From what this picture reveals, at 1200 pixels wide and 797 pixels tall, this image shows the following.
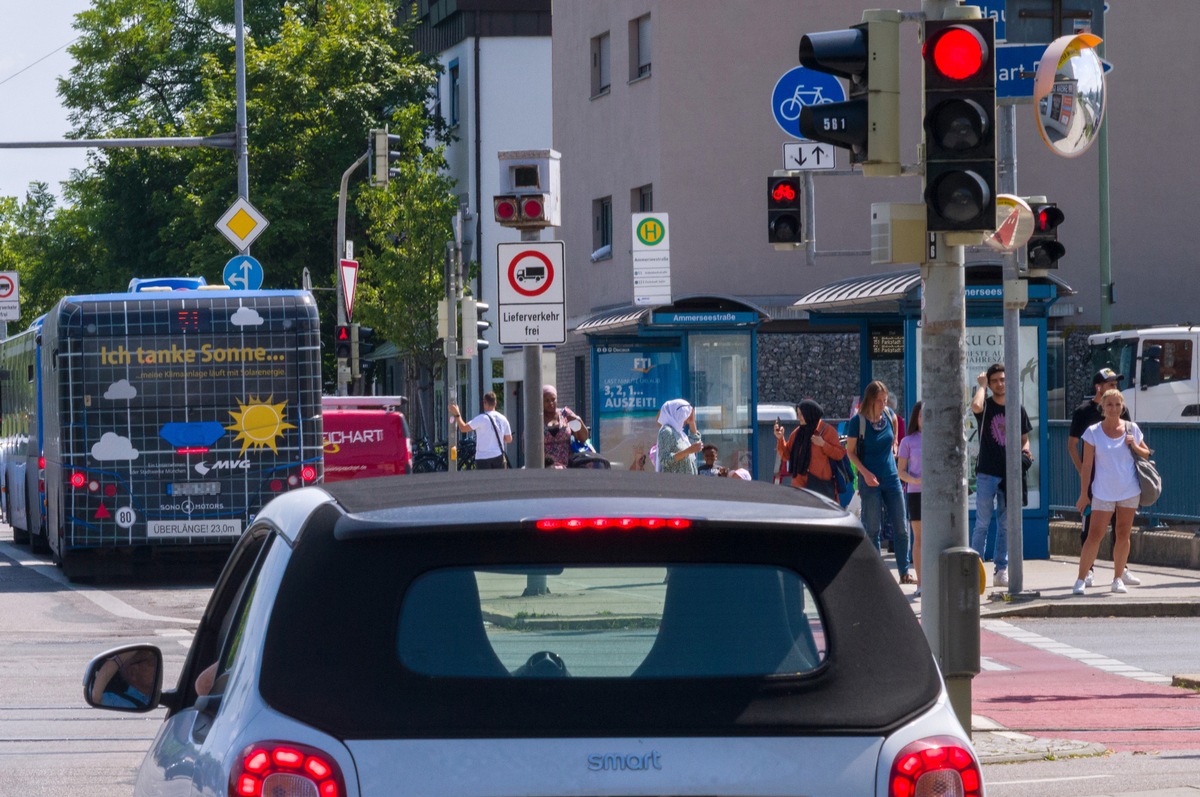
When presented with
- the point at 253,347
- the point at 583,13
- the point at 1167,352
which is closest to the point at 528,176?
the point at 253,347

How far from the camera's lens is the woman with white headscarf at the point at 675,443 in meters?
17.5

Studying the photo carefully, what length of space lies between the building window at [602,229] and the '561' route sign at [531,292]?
23692mm

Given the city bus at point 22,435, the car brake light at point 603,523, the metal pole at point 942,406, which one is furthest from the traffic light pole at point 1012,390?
the car brake light at point 603,523

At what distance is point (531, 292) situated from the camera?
1406 centimetres

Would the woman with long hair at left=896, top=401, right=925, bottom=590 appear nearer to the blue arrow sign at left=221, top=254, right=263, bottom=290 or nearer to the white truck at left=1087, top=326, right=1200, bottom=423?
the blue arrow sign at left=221, top=254, right=263, bottom=290

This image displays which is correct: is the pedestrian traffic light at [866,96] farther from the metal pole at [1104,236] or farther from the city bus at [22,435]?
the metal pole at [1104,236]

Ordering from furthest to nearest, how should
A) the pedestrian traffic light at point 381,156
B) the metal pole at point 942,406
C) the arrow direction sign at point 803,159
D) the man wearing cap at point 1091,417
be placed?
the pedestrian traffic light at point 381,156, the arrow direction sign at point 803,159, the man wearing cap at point 1091,417, the metal pole at point 942,406

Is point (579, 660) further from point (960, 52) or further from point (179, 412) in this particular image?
point (179, 412)

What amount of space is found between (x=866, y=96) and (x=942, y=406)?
1.57 meters

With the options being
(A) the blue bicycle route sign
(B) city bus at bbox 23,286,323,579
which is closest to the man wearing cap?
(A) the blue bicycle route sign

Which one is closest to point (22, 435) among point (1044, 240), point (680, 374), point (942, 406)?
point (680, 374)

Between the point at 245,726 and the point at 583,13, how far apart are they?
36.4 metres

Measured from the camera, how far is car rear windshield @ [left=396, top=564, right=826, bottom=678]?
3.37 m

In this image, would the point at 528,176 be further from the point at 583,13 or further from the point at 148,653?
the point at 583,13
